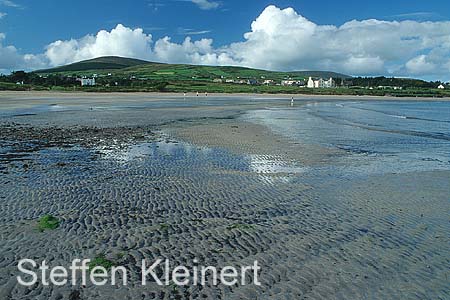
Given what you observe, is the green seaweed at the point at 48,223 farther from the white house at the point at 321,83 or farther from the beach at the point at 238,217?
the white house at the point at 321,83

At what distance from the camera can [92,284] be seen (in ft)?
17.5

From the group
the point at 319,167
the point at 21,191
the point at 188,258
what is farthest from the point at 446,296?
the point at 21,191

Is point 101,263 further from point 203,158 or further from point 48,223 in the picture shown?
point 203,158

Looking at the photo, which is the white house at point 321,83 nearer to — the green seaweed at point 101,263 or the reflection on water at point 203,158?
the reflection on water at point 203,158

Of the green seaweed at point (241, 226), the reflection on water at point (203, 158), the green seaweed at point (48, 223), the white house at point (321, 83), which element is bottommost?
the green seaweed at point (241, 226)

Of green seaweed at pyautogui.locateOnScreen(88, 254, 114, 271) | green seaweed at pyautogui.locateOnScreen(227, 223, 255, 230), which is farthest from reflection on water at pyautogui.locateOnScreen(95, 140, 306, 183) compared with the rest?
green seaweed at pyautogui.locateOnScreen(88, 254, 114, 271)

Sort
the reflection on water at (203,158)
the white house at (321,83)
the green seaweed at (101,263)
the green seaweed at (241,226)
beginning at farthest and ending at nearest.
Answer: the white house at (321,83) → the reflection on water at (203,158) → the green seaweed at (241,226) → the green seaweed at (101,263)

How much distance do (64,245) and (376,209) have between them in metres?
7.25

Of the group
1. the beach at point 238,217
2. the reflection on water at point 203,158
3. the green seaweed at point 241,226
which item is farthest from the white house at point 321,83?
the green seaweed at point 241,226

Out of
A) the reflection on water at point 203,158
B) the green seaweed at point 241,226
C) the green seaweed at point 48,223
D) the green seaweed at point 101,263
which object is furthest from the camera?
the reflection on water at point 203,158

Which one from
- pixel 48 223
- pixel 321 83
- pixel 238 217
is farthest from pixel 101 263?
pixel 321 83

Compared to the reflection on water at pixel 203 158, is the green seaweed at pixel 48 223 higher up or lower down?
lower down

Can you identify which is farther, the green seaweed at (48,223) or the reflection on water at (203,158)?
the reflection on water at (203,158)

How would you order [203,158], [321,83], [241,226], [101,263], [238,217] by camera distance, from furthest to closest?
1. [321,83]
2. [203,158]
3. [238,217]
4. [241,226]
5. [101,263]
